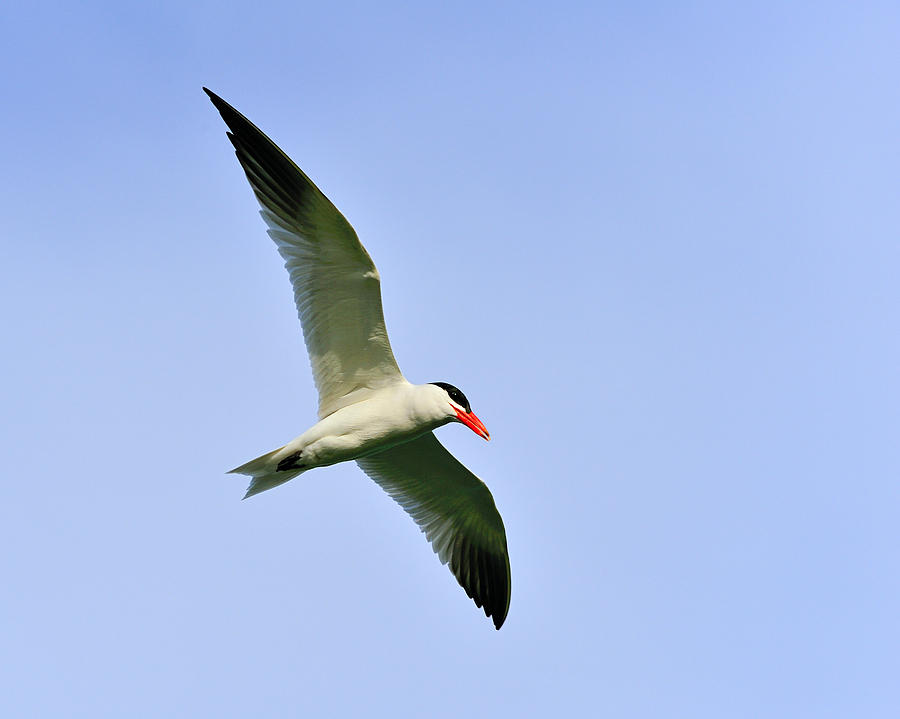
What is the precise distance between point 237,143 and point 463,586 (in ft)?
19.1

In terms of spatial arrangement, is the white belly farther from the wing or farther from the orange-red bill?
the wing

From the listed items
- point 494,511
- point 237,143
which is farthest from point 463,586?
point 237,143

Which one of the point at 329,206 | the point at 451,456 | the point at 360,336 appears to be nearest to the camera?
the point at 329,206

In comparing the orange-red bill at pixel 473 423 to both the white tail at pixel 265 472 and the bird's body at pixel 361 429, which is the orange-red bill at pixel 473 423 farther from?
the white tail at pixel 265 472

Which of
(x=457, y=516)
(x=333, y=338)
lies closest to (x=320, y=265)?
(x=333, y=338)

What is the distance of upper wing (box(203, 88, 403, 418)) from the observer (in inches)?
435

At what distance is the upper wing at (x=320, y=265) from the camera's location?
36.2 ft

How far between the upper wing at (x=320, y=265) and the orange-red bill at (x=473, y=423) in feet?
3.19

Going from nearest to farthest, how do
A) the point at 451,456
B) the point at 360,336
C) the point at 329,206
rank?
1. the point at 329,206
2. the point at 360,336
3. the point at 451,456

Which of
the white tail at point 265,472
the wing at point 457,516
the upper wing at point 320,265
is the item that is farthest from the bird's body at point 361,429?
the wing at point 457,516

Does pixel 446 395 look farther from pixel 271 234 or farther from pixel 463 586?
pixel 463 586

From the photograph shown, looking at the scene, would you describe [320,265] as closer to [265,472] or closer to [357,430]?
[357,430]

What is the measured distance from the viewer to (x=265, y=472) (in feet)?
37.7

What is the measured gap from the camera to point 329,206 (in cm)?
1089
